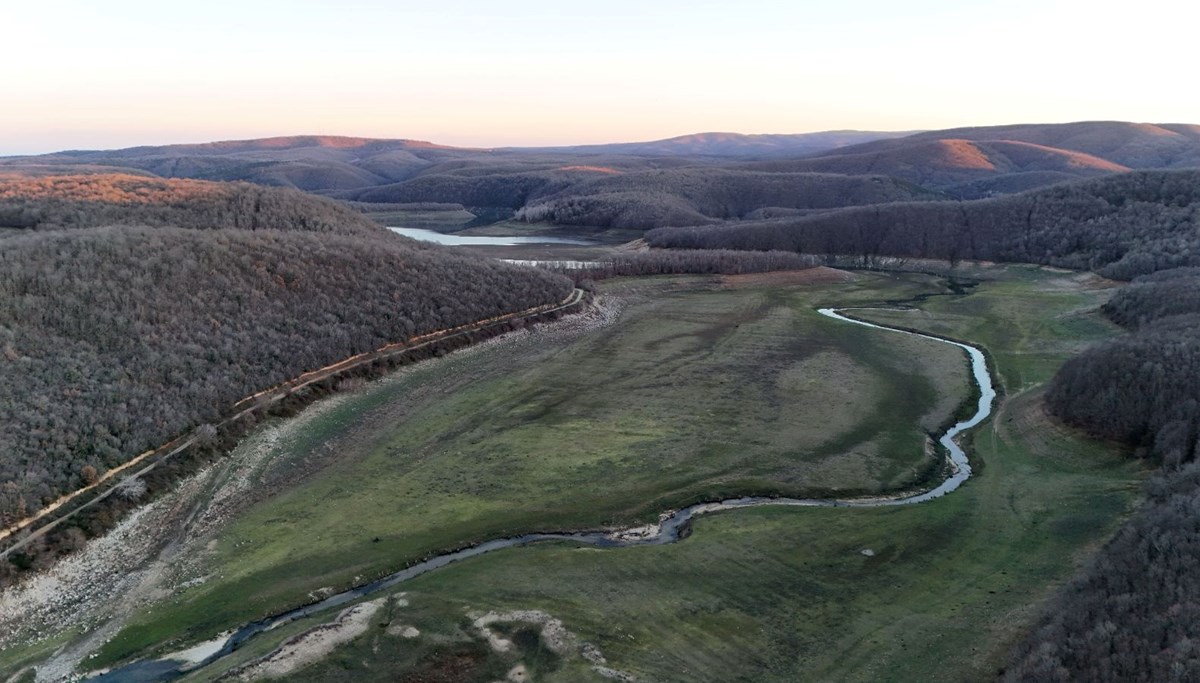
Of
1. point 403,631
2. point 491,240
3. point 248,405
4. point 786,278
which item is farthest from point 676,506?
point 491,240

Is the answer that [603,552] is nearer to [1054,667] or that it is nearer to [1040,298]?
[1054,667]

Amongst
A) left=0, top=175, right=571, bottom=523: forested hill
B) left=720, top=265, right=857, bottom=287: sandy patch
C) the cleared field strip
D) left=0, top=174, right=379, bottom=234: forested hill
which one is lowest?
left=720, top=265, right=857, bottom=287: sandy patch

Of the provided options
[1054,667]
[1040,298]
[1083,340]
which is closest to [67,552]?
[1054,667]

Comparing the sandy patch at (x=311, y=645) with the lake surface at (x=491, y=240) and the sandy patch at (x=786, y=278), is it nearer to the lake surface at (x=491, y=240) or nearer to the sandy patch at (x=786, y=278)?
the sandy patch at (x=786, y=278)

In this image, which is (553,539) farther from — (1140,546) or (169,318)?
(169,318)

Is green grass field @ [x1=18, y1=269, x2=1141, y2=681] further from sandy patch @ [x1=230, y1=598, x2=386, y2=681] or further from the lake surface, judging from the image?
the lake surface

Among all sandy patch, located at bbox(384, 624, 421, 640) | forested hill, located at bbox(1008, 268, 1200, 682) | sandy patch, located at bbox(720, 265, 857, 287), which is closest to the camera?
forested hill, located at bbox(1008, 268, 1200, 682)

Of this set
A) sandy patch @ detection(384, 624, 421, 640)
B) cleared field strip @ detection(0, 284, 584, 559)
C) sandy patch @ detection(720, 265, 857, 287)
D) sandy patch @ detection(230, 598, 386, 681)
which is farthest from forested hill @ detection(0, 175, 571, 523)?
sandy patch @ detection(720, 265, 857, 287)
